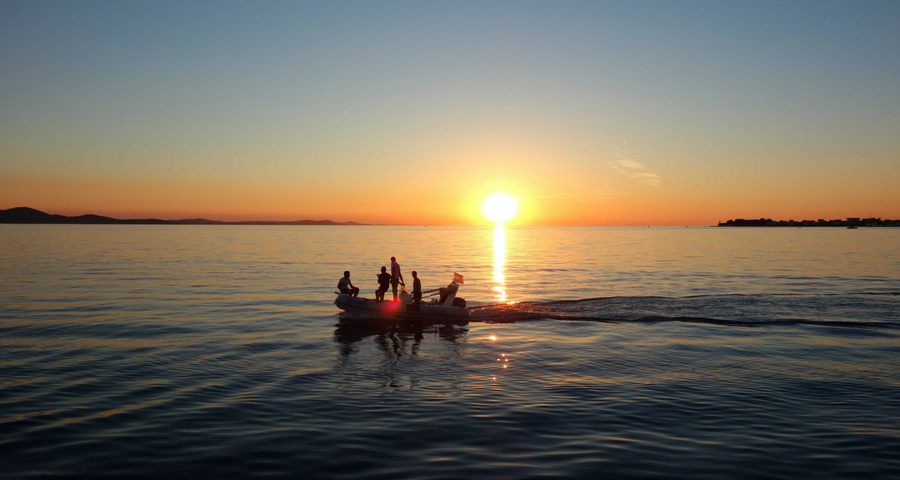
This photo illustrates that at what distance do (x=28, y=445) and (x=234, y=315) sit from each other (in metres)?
17.4

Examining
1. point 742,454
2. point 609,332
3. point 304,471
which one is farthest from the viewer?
point 609,332

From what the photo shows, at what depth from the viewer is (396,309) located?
27141 mm

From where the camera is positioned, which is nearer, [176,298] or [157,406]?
[157,406]

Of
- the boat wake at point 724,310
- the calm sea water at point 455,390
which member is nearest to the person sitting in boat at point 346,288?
the calm sea water at point 455,390

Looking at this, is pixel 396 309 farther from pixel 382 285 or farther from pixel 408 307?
pixel 382 285

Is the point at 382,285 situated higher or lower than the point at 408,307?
higher

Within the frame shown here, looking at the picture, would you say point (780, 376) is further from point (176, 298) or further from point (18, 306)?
point (18, 306)

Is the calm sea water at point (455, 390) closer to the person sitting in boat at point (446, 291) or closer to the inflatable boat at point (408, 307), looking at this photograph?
the inflatable boat at point (408, 307)

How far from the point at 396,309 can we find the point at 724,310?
17474 mm

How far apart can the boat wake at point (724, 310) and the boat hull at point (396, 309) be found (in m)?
1.75

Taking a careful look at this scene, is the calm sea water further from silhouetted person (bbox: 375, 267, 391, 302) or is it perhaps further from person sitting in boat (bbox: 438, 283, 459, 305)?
silhouetted person (bbox: 375, 267, 391, 302)

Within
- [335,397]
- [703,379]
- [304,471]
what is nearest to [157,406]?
[335,397]

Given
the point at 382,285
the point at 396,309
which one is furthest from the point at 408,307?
the point at 382,285

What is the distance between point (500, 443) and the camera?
34.0 ft
